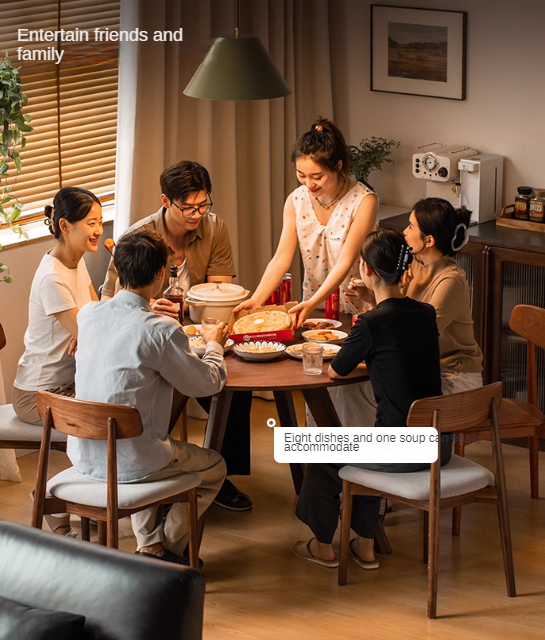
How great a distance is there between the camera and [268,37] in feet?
16.7

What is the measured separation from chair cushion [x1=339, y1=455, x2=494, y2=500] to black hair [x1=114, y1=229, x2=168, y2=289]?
93 centimetres

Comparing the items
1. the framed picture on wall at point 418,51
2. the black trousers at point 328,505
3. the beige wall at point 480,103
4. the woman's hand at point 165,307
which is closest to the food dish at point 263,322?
the woman's hand at point 165,307

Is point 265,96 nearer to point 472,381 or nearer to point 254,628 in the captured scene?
point 472,381

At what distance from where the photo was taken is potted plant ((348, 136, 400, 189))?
525 centimetres

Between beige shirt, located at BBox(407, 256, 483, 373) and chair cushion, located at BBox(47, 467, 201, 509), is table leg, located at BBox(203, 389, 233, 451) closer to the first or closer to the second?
chair cushion, located at BBox(47, 467, 201, 509)

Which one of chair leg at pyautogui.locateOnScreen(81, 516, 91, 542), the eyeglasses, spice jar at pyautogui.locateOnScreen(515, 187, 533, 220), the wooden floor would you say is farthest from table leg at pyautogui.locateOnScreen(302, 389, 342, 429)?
spice jar at pyautogui.locateOnScreen(515, 187, 533, 220)

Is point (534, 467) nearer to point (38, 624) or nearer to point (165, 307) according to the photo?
point (165, 307)

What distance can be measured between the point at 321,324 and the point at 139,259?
0.99 metres

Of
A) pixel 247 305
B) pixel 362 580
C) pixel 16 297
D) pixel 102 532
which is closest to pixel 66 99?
pixel 16 297

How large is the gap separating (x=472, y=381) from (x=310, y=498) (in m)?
0.77

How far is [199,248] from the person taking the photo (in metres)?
4.11

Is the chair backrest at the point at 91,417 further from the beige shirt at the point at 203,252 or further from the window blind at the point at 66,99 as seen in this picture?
the window blind at the point at 66,99

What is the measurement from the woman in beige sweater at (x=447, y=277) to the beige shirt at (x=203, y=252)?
81cm

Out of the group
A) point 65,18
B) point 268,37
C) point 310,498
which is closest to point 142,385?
point 310,498
